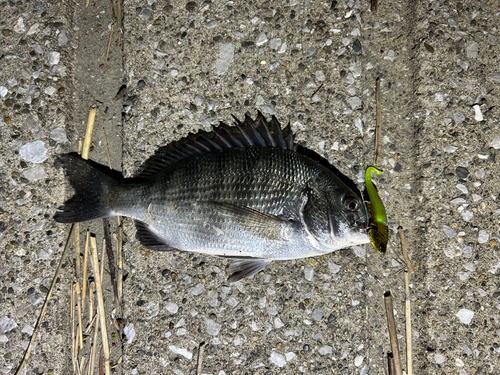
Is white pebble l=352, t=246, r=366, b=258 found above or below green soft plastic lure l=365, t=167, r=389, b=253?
below

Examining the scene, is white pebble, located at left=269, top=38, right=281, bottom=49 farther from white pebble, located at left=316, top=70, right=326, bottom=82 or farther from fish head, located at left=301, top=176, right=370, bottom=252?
fish head, located at left=301, top=176, right=370, bottom=252

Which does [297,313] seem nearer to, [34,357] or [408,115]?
[408,115]

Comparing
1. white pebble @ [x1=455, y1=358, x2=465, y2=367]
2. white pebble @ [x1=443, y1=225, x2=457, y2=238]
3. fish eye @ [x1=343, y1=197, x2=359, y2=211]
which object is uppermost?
fish eye @ [x1=343, y1=197, x2=359, y2=211]

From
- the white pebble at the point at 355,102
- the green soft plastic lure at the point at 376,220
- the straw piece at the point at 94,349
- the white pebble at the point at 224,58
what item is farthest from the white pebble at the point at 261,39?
the straw piece at the point at 94,349

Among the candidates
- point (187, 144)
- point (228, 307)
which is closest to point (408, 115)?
point (187, 144)

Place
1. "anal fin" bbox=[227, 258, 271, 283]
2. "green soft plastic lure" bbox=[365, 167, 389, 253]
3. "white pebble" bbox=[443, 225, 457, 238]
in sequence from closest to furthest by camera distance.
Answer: "green soft plastic lure" bbox=[365, 167, 389, 253] → "anal fin" bbox=[227, 258, 271, 283] → "white pebble" bbox=[443, 225, 457, 238]

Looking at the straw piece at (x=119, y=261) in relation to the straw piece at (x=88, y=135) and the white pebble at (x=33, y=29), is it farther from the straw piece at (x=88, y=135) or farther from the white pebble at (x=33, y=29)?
the white pebble at (x=33, y=29)

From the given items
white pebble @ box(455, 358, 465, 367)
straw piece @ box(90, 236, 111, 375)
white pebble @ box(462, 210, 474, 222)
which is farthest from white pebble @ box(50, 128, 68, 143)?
white pebble @ box(455, 358, 465, 367)
